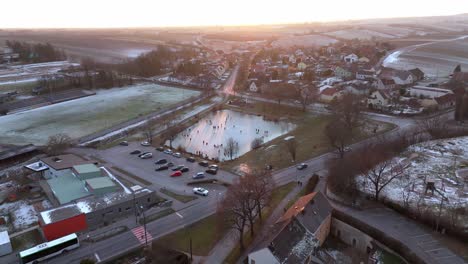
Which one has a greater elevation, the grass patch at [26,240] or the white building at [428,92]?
the white building at [428,92]

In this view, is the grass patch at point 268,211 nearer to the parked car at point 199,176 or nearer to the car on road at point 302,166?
the car on road at point 302,166

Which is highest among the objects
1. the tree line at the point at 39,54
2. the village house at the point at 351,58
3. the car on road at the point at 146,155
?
the tree line at the point at 39,54

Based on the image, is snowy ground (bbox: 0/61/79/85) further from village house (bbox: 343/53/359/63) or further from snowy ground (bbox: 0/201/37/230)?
village house (bbox: 343/53/359/63)

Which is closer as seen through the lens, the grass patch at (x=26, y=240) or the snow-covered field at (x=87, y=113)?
the grass patch at (x=26, y=240)

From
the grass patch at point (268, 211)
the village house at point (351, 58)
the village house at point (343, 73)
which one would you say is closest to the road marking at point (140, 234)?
the grass patch at point (268, 211)

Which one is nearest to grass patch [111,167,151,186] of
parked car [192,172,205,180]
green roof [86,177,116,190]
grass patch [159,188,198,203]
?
grass patch [159,188,198,203]

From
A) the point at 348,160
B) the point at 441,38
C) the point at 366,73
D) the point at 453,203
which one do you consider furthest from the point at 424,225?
the point at 441,38
